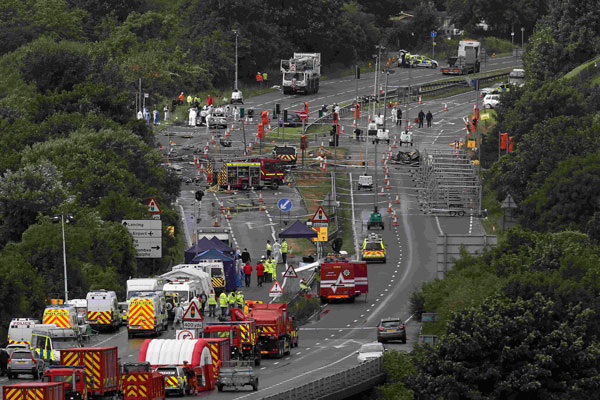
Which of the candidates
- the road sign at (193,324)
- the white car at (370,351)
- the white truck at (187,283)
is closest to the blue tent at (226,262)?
the white truck at (187,283)

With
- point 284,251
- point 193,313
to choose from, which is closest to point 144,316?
point 193,313

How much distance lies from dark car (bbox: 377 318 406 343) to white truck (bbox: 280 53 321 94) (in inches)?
3725

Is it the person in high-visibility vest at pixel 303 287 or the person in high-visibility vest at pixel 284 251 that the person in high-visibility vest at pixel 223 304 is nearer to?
the person in high-visibility vest at pixel 303 287

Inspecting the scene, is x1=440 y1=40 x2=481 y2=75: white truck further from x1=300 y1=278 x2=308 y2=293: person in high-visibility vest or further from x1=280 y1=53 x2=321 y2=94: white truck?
x1=300 y1=278 x2=308 y2=293: person in high-visibility vest

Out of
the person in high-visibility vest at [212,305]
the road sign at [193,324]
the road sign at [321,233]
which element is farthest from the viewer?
the road sign at [321,233]

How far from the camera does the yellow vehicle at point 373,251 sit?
112 metres

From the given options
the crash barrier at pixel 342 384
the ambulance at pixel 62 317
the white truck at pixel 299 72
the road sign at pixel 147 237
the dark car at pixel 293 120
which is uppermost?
the white truck at pixel 299 72

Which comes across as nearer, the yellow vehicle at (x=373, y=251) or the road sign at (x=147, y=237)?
the road sign at (x=147, y=237)

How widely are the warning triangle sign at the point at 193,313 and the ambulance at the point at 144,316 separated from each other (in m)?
3.68

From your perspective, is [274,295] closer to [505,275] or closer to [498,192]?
[505,275]

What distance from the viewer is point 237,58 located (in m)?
189

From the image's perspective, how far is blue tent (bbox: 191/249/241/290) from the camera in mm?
101250

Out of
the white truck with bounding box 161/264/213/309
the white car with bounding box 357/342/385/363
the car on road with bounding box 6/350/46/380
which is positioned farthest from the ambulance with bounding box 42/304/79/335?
the white car with bounding box 357/342/385/363

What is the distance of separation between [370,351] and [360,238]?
134 ft
